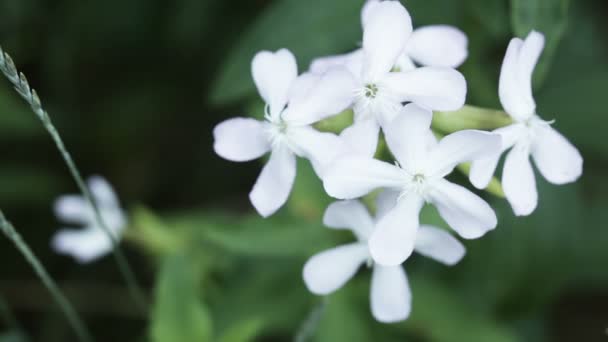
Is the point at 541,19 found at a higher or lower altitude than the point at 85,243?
higher

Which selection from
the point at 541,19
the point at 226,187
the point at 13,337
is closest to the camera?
the point at 541,19

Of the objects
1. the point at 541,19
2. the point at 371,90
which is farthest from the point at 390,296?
the point at 541,19

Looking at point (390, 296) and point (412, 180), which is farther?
point (390, 296)

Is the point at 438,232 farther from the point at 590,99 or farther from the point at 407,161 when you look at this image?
the point at 590,99

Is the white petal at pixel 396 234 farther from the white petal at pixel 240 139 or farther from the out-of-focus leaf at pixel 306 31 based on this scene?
the out-of-focus leaf at pixel 306 31

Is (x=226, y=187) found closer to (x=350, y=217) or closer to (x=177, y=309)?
(x=177, y=309)
